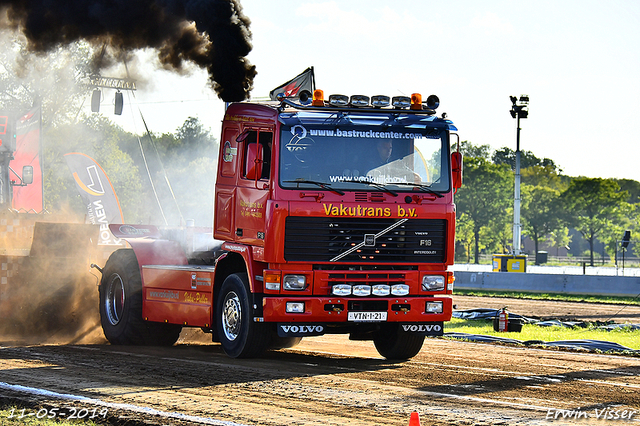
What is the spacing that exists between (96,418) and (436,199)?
5.52 m

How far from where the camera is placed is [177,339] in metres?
13.9

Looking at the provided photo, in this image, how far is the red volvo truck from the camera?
34.0ft

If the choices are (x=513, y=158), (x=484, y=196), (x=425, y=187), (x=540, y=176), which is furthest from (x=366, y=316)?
(x=513, y=158)

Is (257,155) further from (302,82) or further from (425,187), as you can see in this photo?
(302,82)

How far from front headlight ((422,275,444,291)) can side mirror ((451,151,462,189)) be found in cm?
130

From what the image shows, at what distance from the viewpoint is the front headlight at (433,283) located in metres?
10.9

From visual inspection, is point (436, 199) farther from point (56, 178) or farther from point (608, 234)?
point (608, 234)

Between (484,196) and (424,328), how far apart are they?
245 ft

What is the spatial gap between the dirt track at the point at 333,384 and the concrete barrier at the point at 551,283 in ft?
53.7

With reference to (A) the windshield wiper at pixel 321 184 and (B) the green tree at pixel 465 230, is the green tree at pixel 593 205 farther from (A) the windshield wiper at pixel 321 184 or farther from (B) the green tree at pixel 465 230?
(A) the windshield wiper at pixel 321 184

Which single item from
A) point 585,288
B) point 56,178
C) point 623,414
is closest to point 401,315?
point 623,414

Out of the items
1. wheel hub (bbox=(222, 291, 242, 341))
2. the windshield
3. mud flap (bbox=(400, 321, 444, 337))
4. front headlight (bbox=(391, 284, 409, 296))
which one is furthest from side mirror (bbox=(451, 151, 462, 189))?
wheel hub (bbox=(222, 291, 242, 341))

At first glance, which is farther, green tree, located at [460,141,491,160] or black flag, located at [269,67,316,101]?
A: green tree, located at [460,141,491,160]

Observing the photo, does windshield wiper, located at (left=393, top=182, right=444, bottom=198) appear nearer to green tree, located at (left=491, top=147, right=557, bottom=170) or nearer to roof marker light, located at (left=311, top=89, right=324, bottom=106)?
roof marker light, located at (left=311, top=89, right=324, bottom=106)
